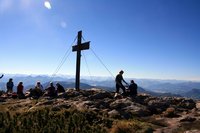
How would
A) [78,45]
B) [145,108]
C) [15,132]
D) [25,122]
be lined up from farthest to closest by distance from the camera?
[78,45]
[145,108]
[25,122]
[15,132]

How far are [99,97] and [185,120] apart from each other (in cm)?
876

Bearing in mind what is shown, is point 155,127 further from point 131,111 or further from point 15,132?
point 15,132

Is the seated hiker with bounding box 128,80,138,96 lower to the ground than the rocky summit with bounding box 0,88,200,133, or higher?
higher

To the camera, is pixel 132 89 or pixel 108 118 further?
pixel 132 89

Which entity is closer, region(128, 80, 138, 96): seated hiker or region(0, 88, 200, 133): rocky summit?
region(0, 88, 200, 133): rocky summit

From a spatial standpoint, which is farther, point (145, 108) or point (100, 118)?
point (145, 108)

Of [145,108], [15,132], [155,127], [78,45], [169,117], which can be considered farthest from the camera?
[78,45]

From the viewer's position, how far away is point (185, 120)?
1602 centimetres

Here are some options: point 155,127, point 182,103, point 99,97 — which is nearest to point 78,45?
point 99,97

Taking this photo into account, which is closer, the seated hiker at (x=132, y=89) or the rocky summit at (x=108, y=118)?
the rocky summit at (x=108, y=118)

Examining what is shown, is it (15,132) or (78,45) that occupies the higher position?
(78,45)

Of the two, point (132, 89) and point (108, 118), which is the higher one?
point (132, 89)

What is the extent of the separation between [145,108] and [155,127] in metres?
4.80

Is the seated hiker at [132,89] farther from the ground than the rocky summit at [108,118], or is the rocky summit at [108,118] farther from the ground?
the seated hiker at [132,89]
